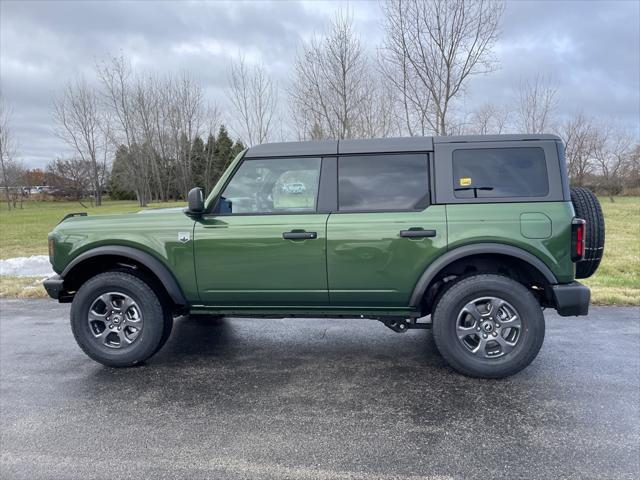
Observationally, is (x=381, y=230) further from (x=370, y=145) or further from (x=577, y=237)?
(x=577, y=237)

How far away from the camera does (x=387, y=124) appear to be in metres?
13.8

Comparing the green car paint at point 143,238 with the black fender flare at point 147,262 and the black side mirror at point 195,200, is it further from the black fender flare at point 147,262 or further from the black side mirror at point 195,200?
the black side mirror at point 195,200

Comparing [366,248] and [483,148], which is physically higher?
[483,148]

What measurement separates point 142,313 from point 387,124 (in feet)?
38.2

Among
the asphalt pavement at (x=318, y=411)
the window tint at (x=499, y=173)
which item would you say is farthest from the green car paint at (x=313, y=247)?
the asphalt pavement at (x=318, y=411)

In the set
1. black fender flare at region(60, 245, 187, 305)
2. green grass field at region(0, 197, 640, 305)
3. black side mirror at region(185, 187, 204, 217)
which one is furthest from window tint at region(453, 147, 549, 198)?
green grass field at region(0, 197, 640, 305)

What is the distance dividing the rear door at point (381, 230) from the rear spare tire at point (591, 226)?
1257 millimetres

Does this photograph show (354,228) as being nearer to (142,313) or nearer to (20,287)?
(142,313)

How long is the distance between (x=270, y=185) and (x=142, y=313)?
5.17ft

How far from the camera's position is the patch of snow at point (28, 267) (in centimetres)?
820

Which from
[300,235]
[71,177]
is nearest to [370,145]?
[300,235]

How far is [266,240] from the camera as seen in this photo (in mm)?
3508

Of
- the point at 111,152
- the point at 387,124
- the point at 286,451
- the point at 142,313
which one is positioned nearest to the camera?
the point at 286,451

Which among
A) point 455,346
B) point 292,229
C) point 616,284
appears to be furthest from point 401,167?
point 616,284
